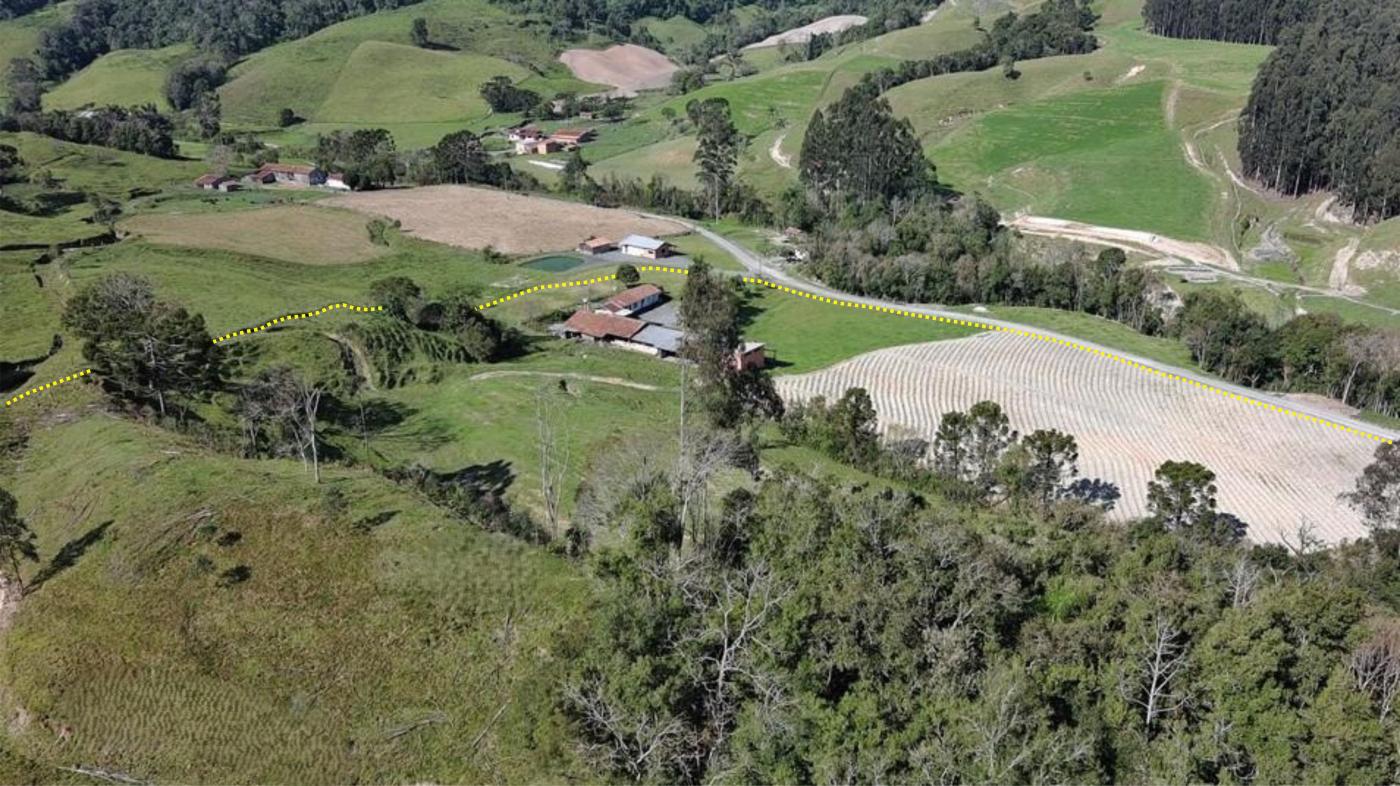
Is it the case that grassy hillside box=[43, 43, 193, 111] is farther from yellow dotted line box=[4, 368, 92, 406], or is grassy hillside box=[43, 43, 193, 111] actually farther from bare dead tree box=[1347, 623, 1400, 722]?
bare dead tree box=[1347, 623, 1400, 722]

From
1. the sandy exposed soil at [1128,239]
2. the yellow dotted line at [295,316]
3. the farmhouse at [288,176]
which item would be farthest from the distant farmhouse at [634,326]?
the farmhouse at [288,176]

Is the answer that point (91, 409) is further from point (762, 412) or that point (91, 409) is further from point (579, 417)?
point (762, 412)

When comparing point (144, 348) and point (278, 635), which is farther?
point (144, 348)

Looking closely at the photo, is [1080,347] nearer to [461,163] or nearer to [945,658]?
[945,658]

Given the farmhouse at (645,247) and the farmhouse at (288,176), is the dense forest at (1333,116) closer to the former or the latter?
the farmhouse at (645,247)

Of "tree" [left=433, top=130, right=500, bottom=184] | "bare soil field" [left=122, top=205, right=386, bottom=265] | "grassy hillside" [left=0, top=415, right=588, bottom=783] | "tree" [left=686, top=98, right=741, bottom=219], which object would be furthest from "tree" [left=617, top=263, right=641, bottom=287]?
"tree" [left=433, top=130, right=500, bottom=184]

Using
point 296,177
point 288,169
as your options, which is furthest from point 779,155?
point 288,169
